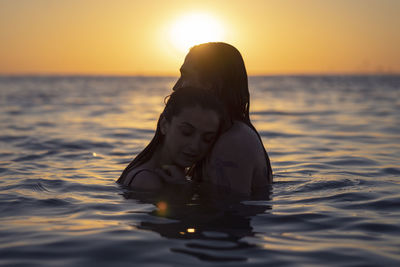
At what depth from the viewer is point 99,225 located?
468 cm

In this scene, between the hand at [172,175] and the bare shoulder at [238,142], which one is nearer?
the bare shoulder at [238,142]

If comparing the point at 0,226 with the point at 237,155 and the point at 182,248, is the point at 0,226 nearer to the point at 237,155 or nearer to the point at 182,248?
the point at 182,248

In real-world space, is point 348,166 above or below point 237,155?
below

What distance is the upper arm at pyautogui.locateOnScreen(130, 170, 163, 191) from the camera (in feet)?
17.5

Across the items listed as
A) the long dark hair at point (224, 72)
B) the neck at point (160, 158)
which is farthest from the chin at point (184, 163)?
the long dark hair at point (224, 72)

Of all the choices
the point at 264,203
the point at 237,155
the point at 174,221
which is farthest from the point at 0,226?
the point at 264,203

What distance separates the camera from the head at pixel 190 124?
4.84 meters

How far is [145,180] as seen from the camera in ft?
17.8

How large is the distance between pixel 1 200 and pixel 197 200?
8.15ft

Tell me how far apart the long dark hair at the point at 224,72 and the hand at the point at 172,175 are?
0.88m

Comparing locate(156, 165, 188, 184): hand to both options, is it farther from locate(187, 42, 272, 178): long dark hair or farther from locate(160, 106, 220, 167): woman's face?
locate(187, 42, 272, 178): long dark hair

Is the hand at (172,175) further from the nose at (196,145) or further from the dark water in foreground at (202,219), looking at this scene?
the nose at (196,145)

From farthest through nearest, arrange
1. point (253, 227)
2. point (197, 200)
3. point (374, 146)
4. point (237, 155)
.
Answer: point (374, 146)
point (197, 200)
point (237, 155)
point (253, 227)

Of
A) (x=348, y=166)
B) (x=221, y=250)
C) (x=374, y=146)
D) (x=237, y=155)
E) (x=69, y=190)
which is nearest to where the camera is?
(x=221, y=250)
